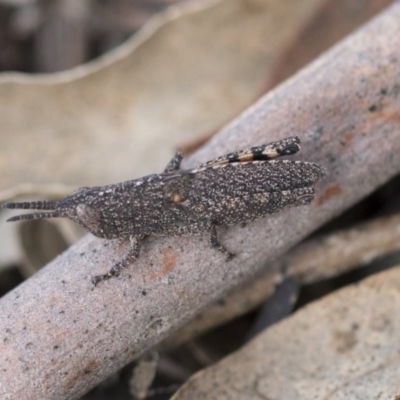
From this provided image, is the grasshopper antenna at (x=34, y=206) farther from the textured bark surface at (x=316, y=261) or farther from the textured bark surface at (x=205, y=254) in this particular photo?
the textured bark surface at (x=316, y=261)

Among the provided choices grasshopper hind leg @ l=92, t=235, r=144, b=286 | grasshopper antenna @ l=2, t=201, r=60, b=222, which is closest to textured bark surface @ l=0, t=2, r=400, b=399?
grasshopper hind leg @ l=92, t=235, r=144, b=286

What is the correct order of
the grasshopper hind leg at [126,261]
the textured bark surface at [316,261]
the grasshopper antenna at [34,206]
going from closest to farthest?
1. the grasshopper hind leg at [126,261]
2. the grasshopper antenna at [34,206]
3. the textured bark surface at [316,261]

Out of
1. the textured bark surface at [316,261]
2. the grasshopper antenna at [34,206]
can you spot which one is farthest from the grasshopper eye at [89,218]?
the textured bark surface at [316,261]

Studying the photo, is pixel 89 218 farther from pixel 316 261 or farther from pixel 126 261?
pixel 316 261

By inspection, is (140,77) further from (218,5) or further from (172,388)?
(172,388)

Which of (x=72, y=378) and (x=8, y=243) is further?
(x=8, y=243)

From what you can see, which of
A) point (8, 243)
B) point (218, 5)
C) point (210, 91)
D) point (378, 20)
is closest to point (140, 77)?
point (210, 91)

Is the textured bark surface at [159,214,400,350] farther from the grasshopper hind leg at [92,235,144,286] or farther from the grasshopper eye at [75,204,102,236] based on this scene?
the grasshopper eye at [75,204,102,236]
